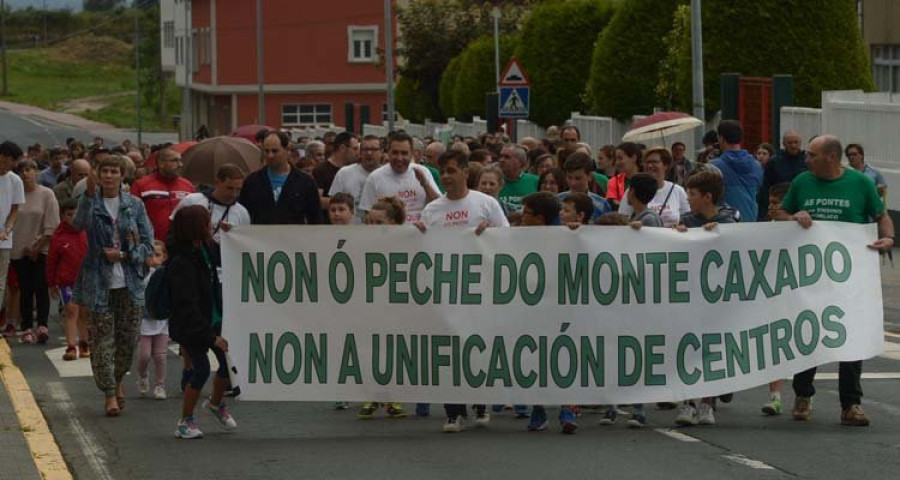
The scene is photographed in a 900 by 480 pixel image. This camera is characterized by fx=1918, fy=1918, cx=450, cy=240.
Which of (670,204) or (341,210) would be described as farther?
(670,204)

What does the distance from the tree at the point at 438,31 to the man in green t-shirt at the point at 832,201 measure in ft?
177

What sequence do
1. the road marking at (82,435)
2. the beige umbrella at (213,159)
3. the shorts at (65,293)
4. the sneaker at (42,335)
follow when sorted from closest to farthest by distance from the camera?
1. the road marking at (82,435)
2. the shorts at (65,293)
3. the sneaker at (42,335)
4. the beige umbrella at (213,159)

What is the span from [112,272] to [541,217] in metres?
3.26

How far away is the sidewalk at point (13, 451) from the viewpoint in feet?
34.1

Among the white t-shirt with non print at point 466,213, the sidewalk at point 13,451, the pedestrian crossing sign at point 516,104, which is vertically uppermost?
the pedestrian crossing sign at point 516,104

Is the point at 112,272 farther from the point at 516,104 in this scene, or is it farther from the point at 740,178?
the point at 516,104

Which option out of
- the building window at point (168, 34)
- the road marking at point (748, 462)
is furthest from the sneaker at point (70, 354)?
the building window at point (168, 34)

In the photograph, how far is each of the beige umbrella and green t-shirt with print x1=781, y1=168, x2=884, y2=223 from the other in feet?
25.5

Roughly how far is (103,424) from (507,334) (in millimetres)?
2870

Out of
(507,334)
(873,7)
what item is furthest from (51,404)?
(873,7)

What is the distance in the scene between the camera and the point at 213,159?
749 inches

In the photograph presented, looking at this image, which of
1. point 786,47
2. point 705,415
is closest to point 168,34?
point 786,47

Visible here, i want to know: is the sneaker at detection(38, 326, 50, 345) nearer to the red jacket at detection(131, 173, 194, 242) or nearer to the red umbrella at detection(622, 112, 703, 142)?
the red jacket at detection(131, 173, 194, 242)

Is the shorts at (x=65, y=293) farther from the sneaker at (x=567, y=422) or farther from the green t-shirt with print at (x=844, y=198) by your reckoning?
the green t-shirt with print at (x=844, y=198)
